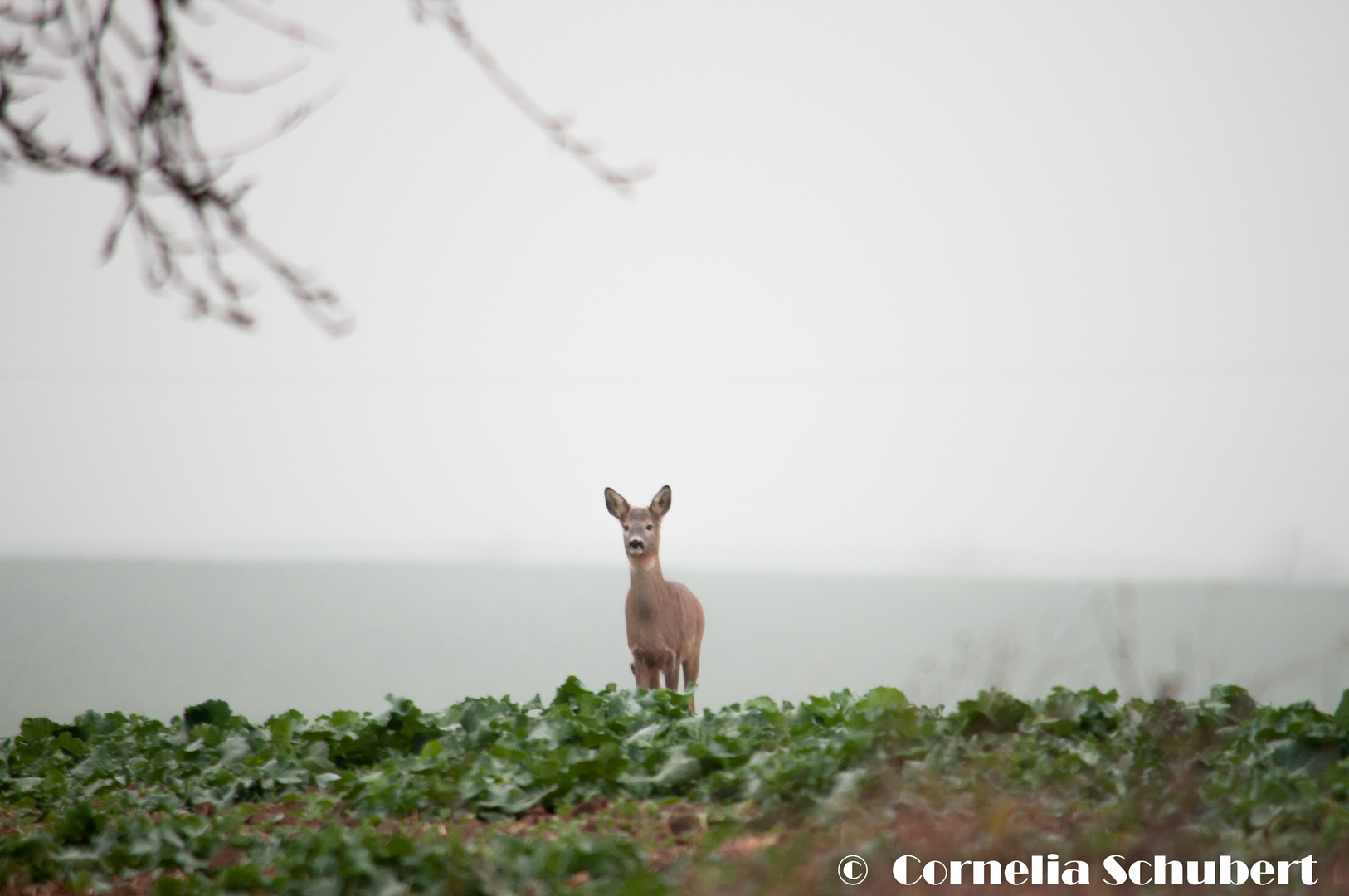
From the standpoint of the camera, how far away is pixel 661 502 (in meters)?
7.30

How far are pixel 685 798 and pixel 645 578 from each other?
128 inches

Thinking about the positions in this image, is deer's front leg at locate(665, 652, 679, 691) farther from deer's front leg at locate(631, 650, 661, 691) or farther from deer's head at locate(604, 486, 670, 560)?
deer's head at locate(604, 486, 670, 560)

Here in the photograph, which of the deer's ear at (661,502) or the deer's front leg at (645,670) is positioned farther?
the deer's ear at (661,502)

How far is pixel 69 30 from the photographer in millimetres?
3760

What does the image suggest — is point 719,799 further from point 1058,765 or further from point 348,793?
point 348,793

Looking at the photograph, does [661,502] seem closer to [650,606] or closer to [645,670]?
[650,606]

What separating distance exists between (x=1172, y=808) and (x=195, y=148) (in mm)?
4030

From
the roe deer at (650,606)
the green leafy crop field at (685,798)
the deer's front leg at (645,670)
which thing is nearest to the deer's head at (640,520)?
the roe deer at (650,606)

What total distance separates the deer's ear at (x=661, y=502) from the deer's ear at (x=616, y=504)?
18cm

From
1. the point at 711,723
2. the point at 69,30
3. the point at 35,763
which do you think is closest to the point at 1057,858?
the point at 711,723

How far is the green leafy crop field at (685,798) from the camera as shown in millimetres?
3154

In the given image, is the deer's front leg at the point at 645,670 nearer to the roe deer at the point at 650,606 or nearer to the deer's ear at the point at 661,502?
the roe deer at the point at 650,606

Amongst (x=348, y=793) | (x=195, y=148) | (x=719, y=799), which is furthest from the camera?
(x=348, y=793)

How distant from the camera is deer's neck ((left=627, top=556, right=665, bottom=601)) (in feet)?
23.6
